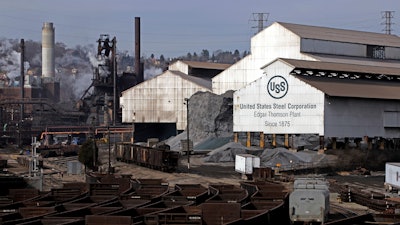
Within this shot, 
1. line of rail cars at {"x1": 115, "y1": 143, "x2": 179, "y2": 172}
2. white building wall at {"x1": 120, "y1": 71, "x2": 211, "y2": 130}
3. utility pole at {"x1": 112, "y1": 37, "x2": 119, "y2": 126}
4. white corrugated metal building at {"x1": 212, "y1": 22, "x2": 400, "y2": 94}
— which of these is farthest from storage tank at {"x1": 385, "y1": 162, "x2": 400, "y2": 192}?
utility pole at {"x1": 112, "y1": 37, "x2": 119, "y2": 126}

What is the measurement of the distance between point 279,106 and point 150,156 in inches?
545

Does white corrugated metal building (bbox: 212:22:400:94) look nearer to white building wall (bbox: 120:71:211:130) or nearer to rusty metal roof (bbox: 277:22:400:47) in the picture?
rusty metal roof (bbox: 277:22:400:47)

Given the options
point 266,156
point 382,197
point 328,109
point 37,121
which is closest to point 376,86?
point 328,109

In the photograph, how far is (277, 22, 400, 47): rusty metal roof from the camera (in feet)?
293

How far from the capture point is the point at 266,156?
72.1 meters

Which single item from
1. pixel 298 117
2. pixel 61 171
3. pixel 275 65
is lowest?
pixel 61 171

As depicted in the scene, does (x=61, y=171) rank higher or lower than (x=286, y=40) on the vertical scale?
lower

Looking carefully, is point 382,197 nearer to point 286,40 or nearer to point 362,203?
point 362,203

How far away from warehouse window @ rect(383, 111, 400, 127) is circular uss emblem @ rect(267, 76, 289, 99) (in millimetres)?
10912

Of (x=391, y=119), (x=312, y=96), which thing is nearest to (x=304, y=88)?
(x=312, y=96)

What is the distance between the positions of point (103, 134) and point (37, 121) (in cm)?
1915

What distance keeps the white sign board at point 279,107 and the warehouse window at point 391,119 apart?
29.3 feet

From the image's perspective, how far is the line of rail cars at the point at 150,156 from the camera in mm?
68688

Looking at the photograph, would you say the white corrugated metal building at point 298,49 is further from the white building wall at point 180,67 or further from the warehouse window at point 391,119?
the white building wall at point 180,67
